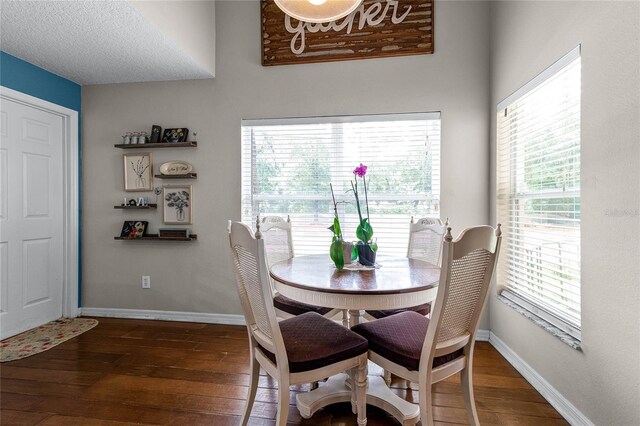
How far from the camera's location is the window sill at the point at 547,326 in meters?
1.80

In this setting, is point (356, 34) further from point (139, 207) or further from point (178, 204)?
point (139, 207)

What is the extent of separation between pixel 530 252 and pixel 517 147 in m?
0.77

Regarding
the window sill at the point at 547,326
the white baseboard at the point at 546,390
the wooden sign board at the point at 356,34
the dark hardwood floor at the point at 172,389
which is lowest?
the dark hardwood floor at the point at 172,389

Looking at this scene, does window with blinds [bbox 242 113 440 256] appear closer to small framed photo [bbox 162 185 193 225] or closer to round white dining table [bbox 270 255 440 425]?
small framed photo [bbox 162 185 193 225]

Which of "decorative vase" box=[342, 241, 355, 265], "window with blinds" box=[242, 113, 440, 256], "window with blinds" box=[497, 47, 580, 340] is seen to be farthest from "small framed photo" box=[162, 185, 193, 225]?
"window with blinds" box=[497, 47, 580, 340]

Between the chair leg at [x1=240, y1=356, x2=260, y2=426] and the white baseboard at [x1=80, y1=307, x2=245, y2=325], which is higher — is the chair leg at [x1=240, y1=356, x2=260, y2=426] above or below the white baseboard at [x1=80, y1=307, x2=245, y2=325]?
above

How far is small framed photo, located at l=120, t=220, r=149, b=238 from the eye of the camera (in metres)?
3.39

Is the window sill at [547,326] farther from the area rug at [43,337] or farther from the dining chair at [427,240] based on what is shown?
the area rug at [43,337]

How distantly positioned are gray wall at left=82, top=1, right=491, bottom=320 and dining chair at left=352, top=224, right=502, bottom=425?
1601 millimetres

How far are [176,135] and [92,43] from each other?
93 cm

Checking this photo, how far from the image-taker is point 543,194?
2.21m

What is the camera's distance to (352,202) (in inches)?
125

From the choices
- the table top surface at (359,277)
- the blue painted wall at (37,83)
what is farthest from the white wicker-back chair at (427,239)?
the blue painted wall at (37,83)

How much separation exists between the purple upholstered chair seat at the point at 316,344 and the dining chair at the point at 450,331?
13 cm
